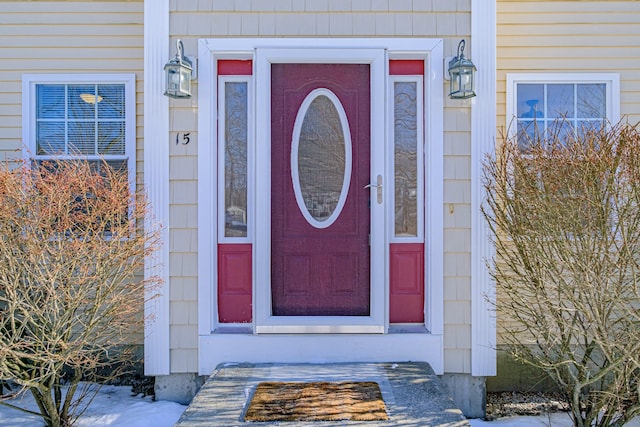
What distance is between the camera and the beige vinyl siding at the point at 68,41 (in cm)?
417

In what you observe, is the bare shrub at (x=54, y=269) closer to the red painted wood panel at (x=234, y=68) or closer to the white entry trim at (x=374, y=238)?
the white entry trim at (x=374, y=238)

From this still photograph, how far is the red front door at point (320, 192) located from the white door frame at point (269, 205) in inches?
3.0

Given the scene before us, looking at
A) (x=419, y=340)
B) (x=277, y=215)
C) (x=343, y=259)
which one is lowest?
(x=419, y=340)

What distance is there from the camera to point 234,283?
3789mm

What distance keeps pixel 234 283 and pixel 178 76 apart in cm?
160

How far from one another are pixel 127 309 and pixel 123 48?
Answer: 2256mm

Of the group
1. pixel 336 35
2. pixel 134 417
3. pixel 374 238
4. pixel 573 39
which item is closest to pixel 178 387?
pixel 134 417

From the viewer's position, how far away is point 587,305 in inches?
117

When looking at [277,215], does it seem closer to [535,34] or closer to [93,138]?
[93,138]

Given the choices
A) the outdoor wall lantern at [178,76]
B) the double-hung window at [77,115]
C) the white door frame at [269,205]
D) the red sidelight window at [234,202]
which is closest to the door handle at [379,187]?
the white door frame at [269,205]

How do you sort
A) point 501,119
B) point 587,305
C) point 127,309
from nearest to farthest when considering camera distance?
point 587,305
point 127,309
point 501,119

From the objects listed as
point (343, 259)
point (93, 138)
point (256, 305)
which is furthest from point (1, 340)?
point (343, 259)

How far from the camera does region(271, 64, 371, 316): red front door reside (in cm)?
367

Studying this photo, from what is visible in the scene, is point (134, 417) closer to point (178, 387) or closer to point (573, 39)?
point (178, 387)
